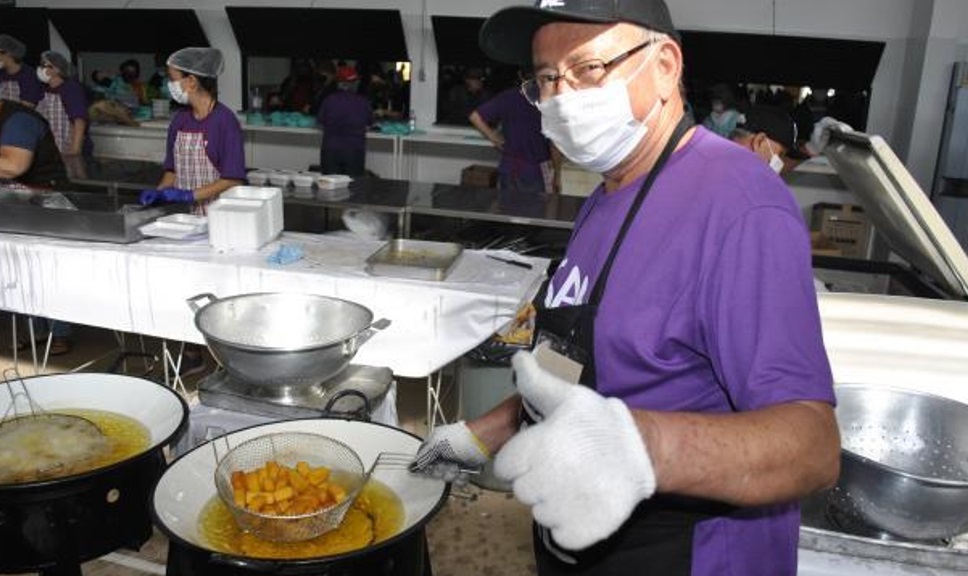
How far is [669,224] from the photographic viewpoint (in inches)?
36.9

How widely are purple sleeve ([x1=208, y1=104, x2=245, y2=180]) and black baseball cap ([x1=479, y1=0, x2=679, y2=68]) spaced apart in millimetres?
2676

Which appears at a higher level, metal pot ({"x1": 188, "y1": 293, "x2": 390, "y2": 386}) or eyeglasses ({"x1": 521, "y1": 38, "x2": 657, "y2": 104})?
eyeglasses ({"x1": 521, "y1": 38, "x2": 657, "y2": 104})

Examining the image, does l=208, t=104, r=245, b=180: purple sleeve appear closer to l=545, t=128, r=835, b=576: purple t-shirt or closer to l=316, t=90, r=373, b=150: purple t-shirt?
l=545, t=128, r=835, b=576: purple t-shirt

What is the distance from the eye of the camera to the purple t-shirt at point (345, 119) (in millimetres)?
6457

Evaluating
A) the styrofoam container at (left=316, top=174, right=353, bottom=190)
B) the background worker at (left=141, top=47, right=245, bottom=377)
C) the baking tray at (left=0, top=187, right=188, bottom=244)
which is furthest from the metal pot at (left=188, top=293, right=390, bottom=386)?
the styrofoam container at (left=316, top=174, right=353, bottom=190)

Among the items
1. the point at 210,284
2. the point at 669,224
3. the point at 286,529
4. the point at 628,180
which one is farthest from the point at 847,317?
the point at 210,284

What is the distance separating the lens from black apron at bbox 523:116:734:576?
994mm

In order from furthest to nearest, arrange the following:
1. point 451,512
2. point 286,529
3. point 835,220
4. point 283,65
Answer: point 283,65
point 835,220
point 451,512
point 286,529

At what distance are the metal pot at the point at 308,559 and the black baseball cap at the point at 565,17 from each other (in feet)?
2.61

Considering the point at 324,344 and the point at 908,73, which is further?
the point at 908,73

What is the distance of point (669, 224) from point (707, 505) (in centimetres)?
37

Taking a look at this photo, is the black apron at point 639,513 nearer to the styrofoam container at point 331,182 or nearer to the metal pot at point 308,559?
the metal pot at point 308,559

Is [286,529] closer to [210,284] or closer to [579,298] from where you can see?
[579,298]

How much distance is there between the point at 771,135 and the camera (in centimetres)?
286
